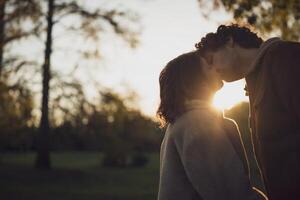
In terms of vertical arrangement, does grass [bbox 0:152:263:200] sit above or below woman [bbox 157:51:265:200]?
below

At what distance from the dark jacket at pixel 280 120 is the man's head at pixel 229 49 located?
0.50ft

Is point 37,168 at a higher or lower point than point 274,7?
lower

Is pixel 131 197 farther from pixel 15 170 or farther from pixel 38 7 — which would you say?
pixel 38 7

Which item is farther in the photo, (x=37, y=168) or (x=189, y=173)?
(x=37, y=168)

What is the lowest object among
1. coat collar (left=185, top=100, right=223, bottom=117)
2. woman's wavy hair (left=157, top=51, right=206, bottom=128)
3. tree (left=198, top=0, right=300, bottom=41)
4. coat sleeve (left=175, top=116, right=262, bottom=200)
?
coat sleeve (left=175, top=116, right=262, bottom=200)

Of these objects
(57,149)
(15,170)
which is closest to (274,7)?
(15,170)

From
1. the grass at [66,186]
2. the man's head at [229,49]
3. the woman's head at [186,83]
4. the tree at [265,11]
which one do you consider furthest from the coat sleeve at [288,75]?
the grass at [66,186]

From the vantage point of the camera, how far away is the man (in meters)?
2.90

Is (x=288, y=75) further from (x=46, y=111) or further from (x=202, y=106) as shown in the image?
(x=46, y=111)

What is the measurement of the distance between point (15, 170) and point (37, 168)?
1.45m

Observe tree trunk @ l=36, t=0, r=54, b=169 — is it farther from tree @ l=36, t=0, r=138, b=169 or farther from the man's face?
the man's face

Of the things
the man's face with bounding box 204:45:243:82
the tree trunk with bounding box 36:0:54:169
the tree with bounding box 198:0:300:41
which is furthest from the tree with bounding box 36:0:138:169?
the man's face with bounding box 204:45:243:82

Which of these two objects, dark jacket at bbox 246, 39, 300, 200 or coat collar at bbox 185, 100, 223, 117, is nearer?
dark jacket at bbox 246, 39, 300, 200

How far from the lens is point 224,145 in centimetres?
291
